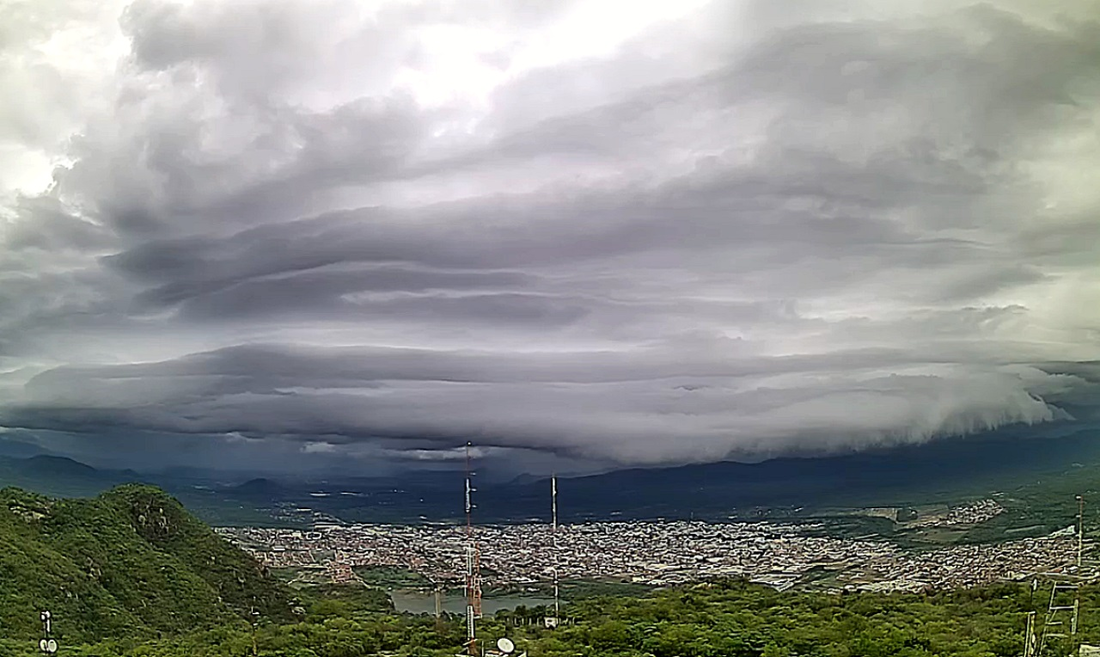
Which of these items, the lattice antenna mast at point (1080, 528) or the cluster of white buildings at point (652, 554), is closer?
the cluster of white buildings at point (652, 554)

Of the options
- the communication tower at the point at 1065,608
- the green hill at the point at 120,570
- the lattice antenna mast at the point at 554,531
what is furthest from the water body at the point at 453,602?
the communication tower at the point at 1065,608

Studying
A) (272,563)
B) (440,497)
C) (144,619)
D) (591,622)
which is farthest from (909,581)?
(144,619)

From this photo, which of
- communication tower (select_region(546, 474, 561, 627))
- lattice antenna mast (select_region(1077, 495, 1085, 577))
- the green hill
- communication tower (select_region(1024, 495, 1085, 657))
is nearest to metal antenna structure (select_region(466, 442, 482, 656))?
communication tower (select_region(546, 474, 561, 627))

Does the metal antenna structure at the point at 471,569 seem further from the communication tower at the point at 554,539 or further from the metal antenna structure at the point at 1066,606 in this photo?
the metal antenna structure at the point at 1066,606

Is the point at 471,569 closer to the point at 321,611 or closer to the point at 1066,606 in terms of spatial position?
the point at 321,611

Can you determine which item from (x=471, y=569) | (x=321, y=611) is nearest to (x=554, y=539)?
(x=471, y=569)
